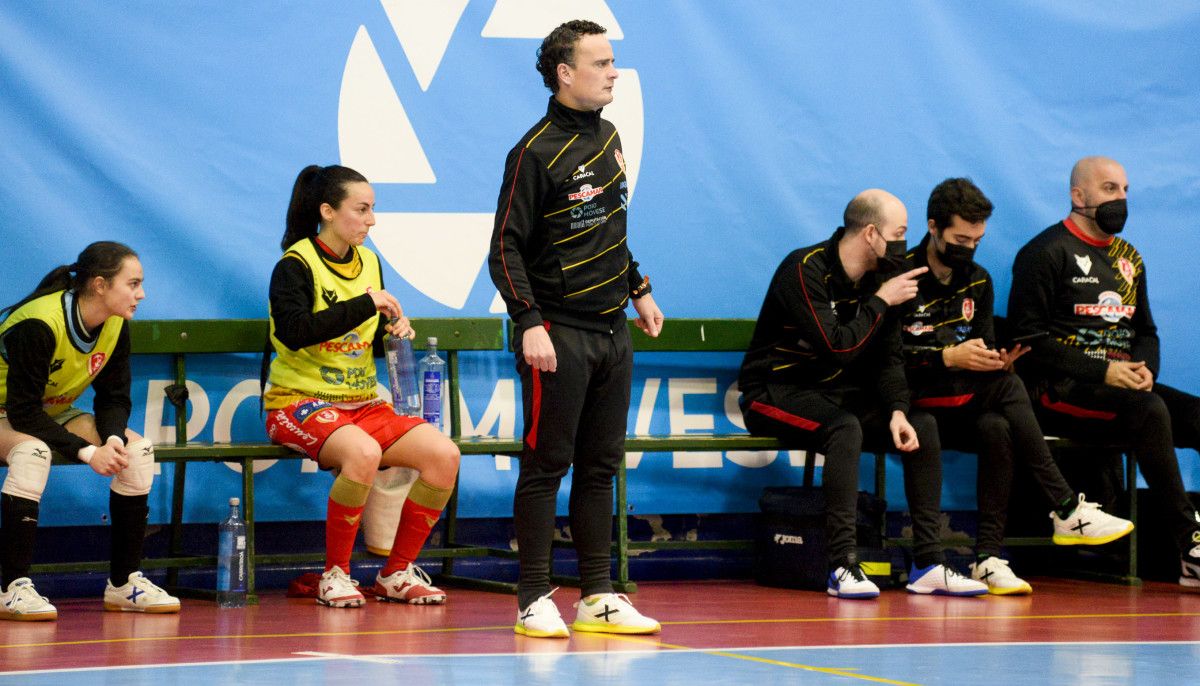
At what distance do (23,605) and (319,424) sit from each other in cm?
96

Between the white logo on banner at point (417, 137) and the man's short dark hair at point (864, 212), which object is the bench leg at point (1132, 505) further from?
the white logo on banner at point (417, 137)

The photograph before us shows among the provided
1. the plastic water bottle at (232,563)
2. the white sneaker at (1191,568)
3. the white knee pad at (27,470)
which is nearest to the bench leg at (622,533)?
the plastic water bottle at (232,563)

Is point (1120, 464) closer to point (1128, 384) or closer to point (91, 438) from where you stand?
point (1128, 384)

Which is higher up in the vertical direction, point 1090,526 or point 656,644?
point 1090,526

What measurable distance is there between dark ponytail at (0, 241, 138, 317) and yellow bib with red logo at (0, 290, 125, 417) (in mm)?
31

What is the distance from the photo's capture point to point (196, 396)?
5.17m

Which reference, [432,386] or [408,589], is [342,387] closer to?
[432,386]

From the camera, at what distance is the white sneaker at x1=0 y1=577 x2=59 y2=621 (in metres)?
4.25

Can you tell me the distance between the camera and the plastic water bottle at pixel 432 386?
5184 millimetres

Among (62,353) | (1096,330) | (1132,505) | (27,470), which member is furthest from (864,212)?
(27,470)

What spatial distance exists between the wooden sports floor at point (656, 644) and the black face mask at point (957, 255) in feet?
3.72

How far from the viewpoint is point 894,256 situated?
5.15 meters

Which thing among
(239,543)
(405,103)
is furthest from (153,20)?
(239,543)

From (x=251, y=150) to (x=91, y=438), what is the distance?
113cm
